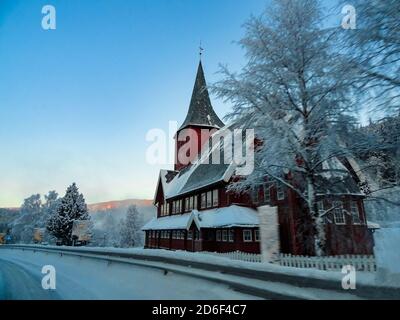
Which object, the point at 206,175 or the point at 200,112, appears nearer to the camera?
the point at 206,175

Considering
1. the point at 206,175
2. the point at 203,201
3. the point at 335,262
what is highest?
the point at 206,175

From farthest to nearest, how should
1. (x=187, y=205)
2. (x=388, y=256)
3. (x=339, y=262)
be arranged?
(x=187, y=205), (x=339, y=262), (x=388, y=256)

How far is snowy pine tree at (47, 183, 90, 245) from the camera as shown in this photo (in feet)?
127

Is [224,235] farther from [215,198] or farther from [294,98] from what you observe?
[294,98]

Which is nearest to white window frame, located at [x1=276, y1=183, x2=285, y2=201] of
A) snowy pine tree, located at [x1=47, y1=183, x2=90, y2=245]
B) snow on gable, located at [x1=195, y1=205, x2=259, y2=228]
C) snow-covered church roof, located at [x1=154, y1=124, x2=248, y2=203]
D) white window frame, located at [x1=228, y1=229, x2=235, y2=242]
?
snow on gable, located at [x1=195, y1=205, x2=259, y2=228]

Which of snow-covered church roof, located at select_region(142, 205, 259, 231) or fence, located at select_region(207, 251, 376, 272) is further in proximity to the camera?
snow-covered church roof, located at select_region(142, 205, 259, 231)

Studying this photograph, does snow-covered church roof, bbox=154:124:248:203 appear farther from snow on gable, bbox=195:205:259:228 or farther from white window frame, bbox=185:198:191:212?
snow on gable, bbox=195:205:259:228

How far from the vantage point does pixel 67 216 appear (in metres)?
39.1

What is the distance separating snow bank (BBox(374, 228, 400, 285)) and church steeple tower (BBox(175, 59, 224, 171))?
33027mm

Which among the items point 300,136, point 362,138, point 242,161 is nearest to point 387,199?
point 362,138

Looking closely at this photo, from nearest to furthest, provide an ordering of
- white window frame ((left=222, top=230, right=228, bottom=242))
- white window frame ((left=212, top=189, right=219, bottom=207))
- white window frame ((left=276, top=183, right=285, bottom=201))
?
white window frame ((left=276, top=183, right=285, bottom=201)) < white window frame ((left=222, top=230, right=228, bottom=242)) < white window frame ((left=212, top=189, right=219, bottom=207))

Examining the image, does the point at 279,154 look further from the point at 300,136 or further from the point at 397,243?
the point at 397,243

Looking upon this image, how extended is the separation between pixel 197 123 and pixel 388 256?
3405 cm

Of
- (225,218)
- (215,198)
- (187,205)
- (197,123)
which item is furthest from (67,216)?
(225,218)
